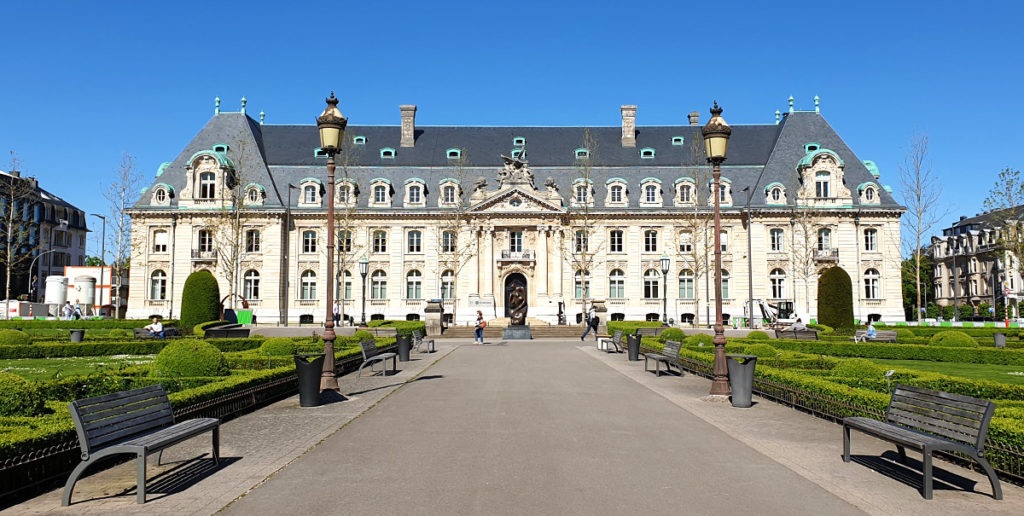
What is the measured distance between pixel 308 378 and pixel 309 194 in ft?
162

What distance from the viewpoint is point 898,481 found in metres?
8.23

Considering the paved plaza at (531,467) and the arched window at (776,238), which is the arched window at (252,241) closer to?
the arched window at (776,238)

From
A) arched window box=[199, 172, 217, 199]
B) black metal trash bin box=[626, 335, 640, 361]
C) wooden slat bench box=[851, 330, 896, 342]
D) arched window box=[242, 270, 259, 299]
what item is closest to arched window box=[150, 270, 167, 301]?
arched window box=[242, 270, 259, 299]

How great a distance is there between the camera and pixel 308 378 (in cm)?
1390

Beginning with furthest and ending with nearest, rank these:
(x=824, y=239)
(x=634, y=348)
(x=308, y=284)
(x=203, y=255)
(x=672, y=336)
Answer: (x=308, y=284) → (x=824, y=239) → (x=203, y=255) → (x=672, y=336) → (x=634, y=348)

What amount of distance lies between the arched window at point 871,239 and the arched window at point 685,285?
47.5 ft

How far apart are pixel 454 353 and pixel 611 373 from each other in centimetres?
1108

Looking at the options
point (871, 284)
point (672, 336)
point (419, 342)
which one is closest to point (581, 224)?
point (871, 284)

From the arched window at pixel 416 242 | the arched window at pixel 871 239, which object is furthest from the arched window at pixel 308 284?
the arched window at pixel 871 239

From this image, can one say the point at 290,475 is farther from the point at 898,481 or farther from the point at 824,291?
the point at 824,291

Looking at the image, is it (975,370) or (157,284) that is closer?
(975,370)

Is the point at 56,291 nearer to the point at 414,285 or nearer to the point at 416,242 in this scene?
the point at 414,285

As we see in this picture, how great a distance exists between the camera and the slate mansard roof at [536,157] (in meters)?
60.5

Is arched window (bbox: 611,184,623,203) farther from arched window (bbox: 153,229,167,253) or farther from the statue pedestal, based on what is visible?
arched window (bbox: 153,229,167,253)
